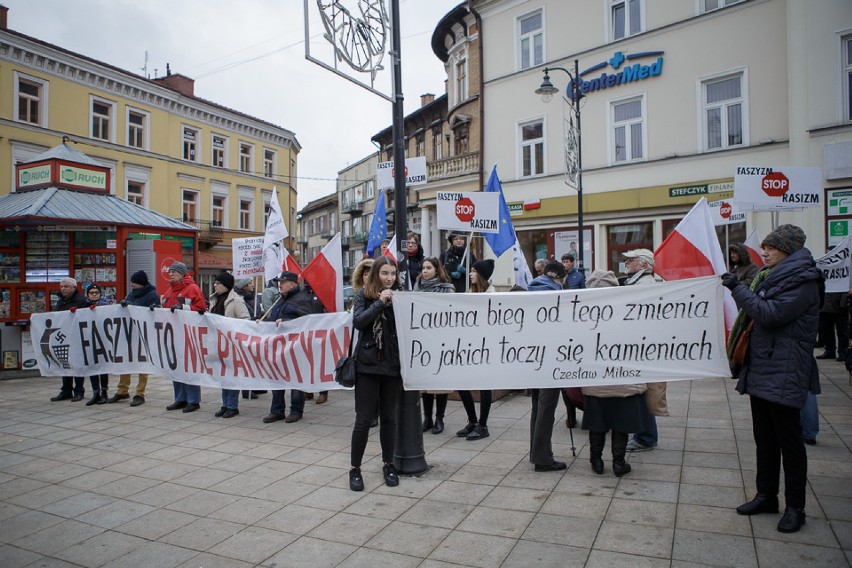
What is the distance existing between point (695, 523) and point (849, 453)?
2.47 m

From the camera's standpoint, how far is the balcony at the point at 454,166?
→ 23172 mm

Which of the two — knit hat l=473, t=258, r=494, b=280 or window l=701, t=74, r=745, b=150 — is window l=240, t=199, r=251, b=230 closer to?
window l=701, t=74, r=745, b=150

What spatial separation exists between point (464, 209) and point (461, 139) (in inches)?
712

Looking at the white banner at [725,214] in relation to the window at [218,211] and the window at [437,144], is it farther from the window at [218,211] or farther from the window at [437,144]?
the window at [218,211]

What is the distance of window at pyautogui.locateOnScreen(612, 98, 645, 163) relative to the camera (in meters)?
18.7

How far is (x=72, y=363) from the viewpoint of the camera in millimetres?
9055

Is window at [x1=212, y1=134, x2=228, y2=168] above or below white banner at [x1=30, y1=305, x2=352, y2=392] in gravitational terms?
above

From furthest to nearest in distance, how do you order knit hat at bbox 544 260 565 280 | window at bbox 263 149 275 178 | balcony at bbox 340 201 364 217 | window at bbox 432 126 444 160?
1. balcony at bbox 340 201 364 217
2. window at bbox 263 149 275 178
3. window at bbox 432 126 444 160
4. knit hat at bbox 544 260 565 280

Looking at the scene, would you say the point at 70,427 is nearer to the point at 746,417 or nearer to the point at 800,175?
the point at 746,417

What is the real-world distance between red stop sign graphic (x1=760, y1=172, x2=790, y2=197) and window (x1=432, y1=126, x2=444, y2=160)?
2447cm

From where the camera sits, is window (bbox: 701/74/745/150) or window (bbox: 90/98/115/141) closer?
window (bbox: 701/74/745/150)

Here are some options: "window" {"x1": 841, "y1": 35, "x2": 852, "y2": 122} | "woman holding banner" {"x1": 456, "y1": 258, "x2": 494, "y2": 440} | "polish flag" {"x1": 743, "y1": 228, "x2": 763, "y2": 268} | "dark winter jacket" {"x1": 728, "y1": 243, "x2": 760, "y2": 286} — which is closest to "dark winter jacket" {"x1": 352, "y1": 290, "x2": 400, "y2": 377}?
"woman holding banner" {"x1": 456, "y1": 258, "x2": 494, "y2": 440}

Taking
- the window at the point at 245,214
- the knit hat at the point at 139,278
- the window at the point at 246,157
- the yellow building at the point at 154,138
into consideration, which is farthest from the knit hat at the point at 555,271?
the window at the point at 246,157

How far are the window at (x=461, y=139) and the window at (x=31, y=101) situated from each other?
65.3ft
